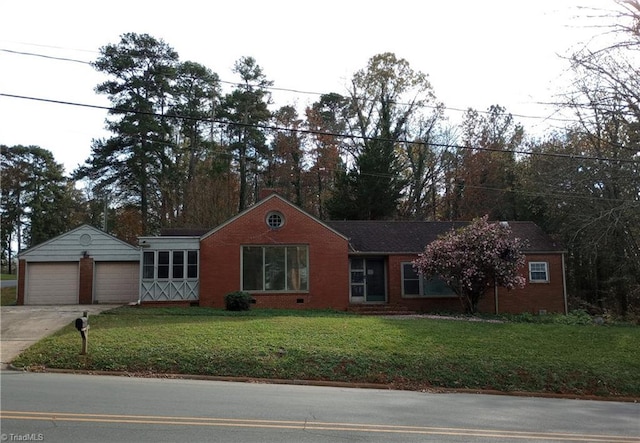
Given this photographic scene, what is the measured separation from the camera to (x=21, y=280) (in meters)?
24.7

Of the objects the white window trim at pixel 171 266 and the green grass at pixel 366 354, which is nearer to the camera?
the green grass at pixel 366 354

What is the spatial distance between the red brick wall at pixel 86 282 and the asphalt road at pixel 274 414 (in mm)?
14271

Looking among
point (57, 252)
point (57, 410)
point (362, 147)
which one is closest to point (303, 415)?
point (57, 410)

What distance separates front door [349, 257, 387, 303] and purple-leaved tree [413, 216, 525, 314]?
3.70 m

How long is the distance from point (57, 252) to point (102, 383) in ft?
54.8

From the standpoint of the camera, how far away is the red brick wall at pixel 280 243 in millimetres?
23062

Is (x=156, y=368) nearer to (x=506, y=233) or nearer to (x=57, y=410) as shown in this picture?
(x=57, y=410)

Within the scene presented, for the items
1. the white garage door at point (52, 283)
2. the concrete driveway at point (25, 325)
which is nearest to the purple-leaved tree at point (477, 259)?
the concrete driveway at point (25, 325)

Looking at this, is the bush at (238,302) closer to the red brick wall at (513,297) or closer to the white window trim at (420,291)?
the red brick wall at (513,297)

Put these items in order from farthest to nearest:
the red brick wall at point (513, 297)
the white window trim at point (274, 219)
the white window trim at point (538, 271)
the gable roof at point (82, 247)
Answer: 1. the white window trim at point (538, 271)
2. the gable roof at point (82, 247)
3. the red brick wall at point (513, 297)
4. the white window trim at point (274, 219)

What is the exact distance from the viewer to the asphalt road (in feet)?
22.1

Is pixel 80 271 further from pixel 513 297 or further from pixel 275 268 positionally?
pixel 513 297
